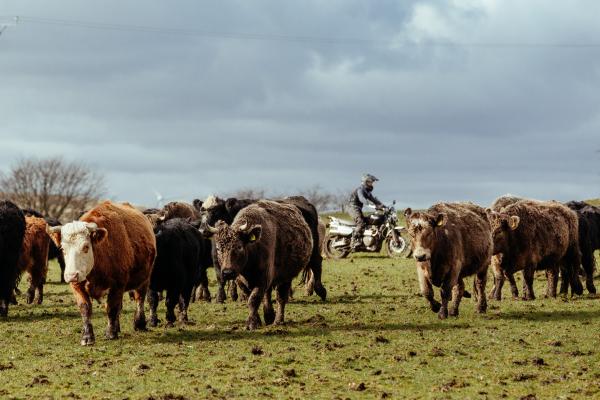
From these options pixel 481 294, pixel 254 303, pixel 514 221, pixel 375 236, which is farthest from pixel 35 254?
pixel 375 236

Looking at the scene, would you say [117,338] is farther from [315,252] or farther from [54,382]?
[315,252]

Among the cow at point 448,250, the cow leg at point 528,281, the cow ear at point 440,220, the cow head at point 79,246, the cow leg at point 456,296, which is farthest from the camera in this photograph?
the cow leg at point 528,281

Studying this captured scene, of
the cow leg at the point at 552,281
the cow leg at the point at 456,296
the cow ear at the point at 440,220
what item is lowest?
the cow leg at the point at 456,296

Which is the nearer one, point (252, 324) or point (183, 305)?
point (252, 324)

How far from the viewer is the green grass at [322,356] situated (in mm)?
9867

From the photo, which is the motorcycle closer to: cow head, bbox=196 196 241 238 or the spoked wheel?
the spoked wheel

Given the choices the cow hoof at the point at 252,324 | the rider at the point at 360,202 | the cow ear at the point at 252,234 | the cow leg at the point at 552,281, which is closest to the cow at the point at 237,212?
the cow hoof at the point at 252,324

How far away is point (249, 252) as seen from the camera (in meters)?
13.9

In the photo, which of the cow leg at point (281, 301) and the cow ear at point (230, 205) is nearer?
the cow leg at point (281, 301)

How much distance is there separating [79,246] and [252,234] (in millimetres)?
2645

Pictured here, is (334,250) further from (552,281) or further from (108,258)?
(108,258)

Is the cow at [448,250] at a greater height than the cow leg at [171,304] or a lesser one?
greater

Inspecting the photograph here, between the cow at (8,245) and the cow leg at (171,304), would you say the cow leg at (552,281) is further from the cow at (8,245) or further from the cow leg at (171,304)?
the cow at (8,245)

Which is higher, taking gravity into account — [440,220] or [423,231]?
[440,220]
